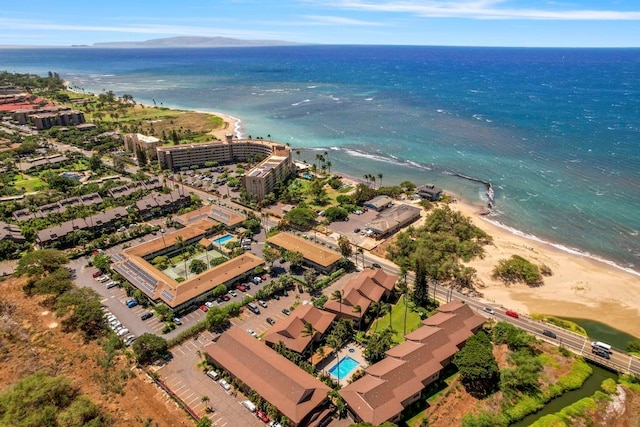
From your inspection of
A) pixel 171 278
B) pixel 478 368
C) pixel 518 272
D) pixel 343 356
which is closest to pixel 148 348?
pixel 171 278

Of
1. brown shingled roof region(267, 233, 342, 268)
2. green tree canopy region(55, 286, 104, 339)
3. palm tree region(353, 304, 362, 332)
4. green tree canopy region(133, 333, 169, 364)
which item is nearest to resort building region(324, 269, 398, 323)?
palm tree region(353, 304, 362, 332)

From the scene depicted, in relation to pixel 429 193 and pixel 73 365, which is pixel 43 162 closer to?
pixel 73 365

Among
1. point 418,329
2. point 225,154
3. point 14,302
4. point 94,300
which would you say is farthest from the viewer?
point 225,154

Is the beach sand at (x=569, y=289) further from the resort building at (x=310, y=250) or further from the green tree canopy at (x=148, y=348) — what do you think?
the green tree canopy at (x=148, y=348)

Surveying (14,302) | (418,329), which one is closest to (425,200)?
(418,329)

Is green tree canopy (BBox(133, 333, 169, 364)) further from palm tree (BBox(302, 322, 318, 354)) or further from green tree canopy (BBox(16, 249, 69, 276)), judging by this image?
green tree canopy (BBox(16, 249, 69, 276))

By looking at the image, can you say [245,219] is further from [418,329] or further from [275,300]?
[418,329]

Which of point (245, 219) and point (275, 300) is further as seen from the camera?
point (245, 219)
